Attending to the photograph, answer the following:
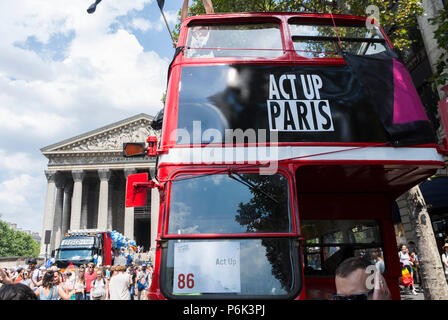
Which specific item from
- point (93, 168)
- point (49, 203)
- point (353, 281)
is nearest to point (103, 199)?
point (93, 168)

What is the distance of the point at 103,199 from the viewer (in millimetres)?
45156

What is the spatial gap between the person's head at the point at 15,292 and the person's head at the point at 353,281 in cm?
199

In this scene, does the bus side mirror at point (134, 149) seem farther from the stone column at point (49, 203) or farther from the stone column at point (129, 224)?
the stone column at point (49, 203)

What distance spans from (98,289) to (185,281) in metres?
7.55

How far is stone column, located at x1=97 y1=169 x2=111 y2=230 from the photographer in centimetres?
4462

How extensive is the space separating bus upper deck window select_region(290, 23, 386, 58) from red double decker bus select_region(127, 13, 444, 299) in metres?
0.02

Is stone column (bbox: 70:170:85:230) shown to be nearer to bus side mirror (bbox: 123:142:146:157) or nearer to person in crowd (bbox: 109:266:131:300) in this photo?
person in crowd (bbox: 109:266:131:300)

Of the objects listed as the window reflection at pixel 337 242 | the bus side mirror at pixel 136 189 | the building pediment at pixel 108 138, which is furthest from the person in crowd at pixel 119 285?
the building pediment at pixel 108 138

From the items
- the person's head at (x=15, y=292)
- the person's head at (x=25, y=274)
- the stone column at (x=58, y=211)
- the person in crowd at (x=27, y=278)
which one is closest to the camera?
the person's head at (x=15, y=292)

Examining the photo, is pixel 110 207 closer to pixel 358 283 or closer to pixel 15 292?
pixel 15 292

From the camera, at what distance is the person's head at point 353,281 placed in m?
2.23

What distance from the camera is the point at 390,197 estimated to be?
14.3 feet

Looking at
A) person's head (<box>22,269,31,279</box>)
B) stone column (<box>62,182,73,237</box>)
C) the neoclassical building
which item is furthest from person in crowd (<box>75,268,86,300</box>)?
stone column (<box>62,182,73,237</box>)
